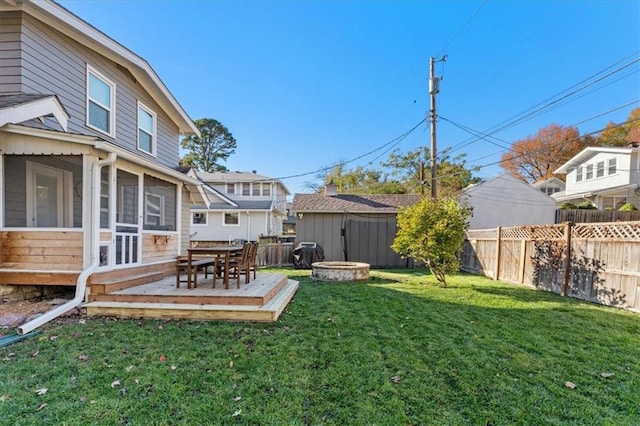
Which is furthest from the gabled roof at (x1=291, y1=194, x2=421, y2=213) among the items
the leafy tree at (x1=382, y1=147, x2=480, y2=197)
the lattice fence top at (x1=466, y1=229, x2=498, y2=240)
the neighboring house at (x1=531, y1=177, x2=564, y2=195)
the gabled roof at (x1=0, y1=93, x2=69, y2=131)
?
the neighboring house at (x1=531, y1=177, x2=564, y2=195)

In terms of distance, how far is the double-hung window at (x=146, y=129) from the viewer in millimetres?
8578

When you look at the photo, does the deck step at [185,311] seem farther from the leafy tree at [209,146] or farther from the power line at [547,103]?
the leafy tree at [209,146]

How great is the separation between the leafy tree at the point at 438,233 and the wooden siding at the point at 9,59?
8.66 metres

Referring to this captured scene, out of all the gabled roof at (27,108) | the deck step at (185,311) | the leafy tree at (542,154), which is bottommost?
the deck step at (185,311)

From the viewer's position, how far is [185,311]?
4.84m

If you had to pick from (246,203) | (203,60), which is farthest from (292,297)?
(246,203)

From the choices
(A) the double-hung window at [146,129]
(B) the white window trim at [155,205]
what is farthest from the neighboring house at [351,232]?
(A) the double-hung window at [146,129]

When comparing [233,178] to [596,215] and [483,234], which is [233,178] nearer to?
[483,234]

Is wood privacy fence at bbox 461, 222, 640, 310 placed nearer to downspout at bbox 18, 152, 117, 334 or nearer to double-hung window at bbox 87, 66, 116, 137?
downspout at bbox 18, 152, 117, 334

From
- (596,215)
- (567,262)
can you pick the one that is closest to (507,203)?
(596,215)

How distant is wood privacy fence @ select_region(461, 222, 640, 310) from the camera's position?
5.94 meters

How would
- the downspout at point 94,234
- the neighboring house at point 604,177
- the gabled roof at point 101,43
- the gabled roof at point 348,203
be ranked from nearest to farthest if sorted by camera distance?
the downspout at point 94,234, the gabled roof at point 101,43, the gabled roof at point 348,203, the neighboring house at point 604,177

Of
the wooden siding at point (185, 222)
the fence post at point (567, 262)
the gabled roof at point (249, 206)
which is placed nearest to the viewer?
the fence post at point (567, 262)

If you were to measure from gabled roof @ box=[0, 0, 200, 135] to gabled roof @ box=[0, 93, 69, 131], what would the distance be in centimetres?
151
